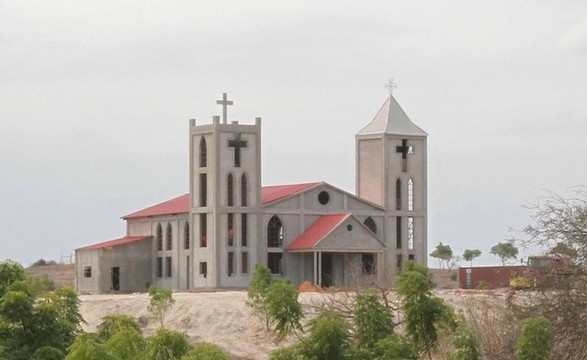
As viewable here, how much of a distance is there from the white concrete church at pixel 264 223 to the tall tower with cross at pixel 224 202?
0.05m

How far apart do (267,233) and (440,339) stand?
48.6 meters

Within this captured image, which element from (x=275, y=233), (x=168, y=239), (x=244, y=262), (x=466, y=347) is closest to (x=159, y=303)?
(x=244, y=262)

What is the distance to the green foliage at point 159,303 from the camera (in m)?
58.6

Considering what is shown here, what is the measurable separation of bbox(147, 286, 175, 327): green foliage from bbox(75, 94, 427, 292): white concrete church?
1887 centimetres

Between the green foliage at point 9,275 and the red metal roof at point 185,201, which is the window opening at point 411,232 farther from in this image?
the green foliage at point 9,275

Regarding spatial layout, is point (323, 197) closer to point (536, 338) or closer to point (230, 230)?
point (230, 230)

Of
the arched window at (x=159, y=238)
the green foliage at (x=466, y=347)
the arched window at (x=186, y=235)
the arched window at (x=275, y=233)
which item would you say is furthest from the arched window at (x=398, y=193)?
the green foliage at (x=466, y=347)

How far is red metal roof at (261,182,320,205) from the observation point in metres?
83.8

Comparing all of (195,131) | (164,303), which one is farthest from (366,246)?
(164,303)

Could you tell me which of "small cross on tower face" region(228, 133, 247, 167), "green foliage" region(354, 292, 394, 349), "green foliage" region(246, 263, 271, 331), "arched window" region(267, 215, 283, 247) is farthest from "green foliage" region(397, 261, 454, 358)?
"arched window" region(267, 215, 283, 247)

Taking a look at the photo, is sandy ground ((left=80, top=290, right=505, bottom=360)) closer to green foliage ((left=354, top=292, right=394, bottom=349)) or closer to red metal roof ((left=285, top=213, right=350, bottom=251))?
red metal roof ((left=285, top=213, right=350, bottom=251))

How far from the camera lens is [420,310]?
3158 cm

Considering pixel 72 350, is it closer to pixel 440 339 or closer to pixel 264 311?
pixel 440 339

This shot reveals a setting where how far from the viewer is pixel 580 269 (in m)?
25.6
